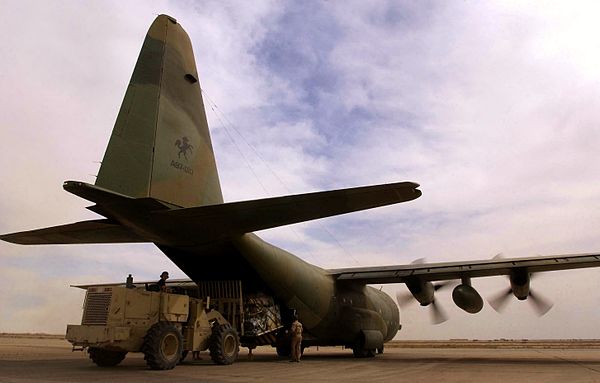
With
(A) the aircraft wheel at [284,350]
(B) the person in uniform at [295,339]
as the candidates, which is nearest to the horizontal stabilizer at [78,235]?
(B) the person in uniform at [295,339]

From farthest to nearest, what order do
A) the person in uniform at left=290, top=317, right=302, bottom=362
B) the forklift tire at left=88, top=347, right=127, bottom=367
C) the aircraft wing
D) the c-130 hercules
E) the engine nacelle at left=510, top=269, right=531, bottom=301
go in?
the engine nacelle at left=510, top=269, right=531, bottom=301
the aircraft wing
the person in uniform at left=290, top=317, right=302, bottom=362
the forklift tire at left=88, top=347, right=127, bottom=367
the c-130 hercules

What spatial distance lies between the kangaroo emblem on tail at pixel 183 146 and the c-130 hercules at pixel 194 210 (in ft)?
0.09

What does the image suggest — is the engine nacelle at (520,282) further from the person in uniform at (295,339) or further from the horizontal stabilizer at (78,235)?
the horizontal stabilizer at (78,235)

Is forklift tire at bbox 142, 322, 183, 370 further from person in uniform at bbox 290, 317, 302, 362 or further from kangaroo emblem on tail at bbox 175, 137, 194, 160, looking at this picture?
person in uniform at bbox 290, 317, 302, 362

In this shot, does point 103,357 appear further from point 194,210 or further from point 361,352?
point 361,352

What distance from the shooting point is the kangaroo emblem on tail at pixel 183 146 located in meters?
12.4

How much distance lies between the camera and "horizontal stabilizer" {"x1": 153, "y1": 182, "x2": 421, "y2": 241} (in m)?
9.82

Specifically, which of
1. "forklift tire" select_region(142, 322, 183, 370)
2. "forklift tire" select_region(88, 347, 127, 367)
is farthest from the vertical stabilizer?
"forklift tire" select_region(88, 347, 127, 367)

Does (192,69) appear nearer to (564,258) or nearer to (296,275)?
(296,275)

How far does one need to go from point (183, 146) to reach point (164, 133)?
2.44 feet

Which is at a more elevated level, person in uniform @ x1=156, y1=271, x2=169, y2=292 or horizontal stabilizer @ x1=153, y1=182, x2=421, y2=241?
horizontal stabilizer @ x1=153, y1=182, x2=421, y2=241

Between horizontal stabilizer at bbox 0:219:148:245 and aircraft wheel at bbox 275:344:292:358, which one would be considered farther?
aircraft wheel at bbox 275:344:292:358

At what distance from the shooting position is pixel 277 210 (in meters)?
10.8

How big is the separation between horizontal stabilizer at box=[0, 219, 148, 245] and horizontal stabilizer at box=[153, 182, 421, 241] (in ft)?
6.74
